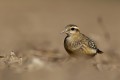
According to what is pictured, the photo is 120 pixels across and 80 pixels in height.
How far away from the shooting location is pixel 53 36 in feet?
72.3

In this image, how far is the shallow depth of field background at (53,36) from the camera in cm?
1228

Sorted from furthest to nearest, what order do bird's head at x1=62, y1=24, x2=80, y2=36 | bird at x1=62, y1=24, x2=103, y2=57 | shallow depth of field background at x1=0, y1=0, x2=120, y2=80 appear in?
1. bird's head at x1=62, y1=24, x2=80, y2=36
2. bird at x1=62, y1=24, x2=103, y2=57
3. shallow depth of field background at x1=0, y1=0, x2=120, y2=80

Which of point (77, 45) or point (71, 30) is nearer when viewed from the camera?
point (77, 45)

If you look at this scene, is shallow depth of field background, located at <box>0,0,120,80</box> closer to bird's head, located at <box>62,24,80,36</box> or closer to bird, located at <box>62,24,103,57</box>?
bird, located at <box>62,24,103,57</box>

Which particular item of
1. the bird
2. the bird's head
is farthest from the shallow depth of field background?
the bird's head

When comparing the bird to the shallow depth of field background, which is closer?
the shallow depth of field background

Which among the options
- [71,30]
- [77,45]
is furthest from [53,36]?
[77,45]

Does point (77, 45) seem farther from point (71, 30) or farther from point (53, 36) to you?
point (53, 36)

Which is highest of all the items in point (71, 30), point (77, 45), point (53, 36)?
point (53, 36)

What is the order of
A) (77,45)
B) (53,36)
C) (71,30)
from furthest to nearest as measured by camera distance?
(53,36)
(71,30)
(77,45)

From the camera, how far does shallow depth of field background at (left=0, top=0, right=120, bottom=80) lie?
12281mm

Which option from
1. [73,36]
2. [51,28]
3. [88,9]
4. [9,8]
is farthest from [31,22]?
[73,36]

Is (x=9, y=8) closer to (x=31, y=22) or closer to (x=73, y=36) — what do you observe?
(x=31, y=22)

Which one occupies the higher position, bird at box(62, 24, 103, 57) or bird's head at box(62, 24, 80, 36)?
bird's head at box(62, 24, 80, 36)
